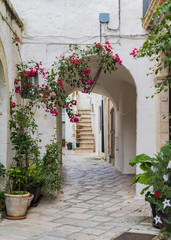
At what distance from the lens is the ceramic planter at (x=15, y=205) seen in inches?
199

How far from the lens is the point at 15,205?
5.07 meters

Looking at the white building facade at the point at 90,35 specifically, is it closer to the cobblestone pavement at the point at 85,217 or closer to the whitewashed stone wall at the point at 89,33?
the whitewashed stone wall at the point at 89,33

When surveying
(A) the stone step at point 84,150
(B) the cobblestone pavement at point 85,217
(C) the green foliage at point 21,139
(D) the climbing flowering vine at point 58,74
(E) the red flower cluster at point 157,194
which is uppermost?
(D) the climbing flowering vine at point 58,74

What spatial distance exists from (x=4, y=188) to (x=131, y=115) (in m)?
6.16

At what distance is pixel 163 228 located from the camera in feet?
13.8

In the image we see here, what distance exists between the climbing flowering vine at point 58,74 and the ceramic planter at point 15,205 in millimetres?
1928

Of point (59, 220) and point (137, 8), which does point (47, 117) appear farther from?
point (137, 8)

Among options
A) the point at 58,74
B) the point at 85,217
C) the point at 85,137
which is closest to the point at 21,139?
the point at 58,74

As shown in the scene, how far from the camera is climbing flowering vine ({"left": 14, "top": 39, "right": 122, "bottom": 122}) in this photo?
21.1 ft

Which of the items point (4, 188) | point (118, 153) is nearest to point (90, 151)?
point (118, 153)

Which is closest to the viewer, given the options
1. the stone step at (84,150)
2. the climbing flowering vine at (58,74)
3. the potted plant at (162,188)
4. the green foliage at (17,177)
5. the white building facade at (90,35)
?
the potted plant at (162,188)

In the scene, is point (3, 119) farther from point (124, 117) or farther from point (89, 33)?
point (124, 117)

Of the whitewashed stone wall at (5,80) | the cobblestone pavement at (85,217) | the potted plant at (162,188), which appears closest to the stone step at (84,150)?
the cobblestone pavement at (85,217)

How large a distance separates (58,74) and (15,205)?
8.95 feet
